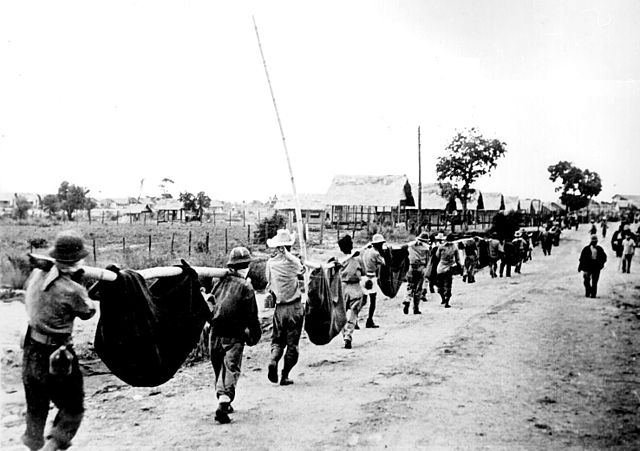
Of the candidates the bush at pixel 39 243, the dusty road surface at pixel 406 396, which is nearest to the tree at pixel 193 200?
the bush at pixel 39 243

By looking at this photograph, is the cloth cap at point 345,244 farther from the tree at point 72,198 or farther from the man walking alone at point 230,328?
the tree at point 72,198

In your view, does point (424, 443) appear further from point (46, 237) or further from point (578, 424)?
point (46, 237)

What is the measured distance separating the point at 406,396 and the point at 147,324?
110 inches

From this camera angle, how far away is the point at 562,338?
8594mm

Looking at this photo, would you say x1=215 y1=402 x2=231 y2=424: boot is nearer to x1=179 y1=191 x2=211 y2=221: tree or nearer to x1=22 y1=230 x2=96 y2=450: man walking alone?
x1=22 y1=230 x2=96 y2=450: man walking alone

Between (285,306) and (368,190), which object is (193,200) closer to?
(368,190)

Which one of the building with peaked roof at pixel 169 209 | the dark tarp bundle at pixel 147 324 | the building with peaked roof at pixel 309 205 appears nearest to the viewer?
the dark tarp bundle at pixel 147 324

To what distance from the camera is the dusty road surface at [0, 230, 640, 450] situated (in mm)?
4609

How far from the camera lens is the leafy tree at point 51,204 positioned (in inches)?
706

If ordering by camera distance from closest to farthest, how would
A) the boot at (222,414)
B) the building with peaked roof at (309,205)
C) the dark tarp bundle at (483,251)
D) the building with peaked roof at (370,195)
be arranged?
the boot at (222,414) < the dark tarp bundle at (483,251) < the building with peaked roof at (309,205) < the building with peaked roof at (370,195)

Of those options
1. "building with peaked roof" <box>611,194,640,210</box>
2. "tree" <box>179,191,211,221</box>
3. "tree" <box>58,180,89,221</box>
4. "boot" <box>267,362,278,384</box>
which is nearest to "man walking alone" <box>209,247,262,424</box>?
"boot" <box>267,362,278,384</box>

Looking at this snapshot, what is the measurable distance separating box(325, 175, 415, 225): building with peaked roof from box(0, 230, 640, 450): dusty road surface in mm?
26274

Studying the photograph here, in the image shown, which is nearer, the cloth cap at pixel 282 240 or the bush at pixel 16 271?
the cloth cap at pixel 282 240

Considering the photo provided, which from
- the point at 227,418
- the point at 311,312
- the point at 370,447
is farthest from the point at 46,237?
the point at 370,447
